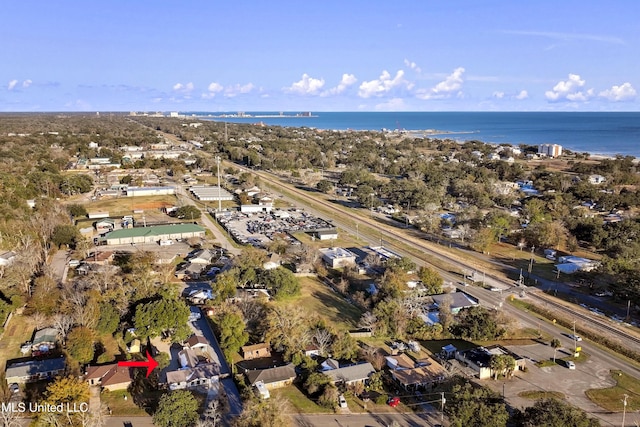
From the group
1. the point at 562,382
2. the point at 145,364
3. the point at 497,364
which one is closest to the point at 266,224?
the point at 145,364

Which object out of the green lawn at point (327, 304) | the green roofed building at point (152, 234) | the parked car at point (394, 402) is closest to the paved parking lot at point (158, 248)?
the green roofed building at point (152, 234)

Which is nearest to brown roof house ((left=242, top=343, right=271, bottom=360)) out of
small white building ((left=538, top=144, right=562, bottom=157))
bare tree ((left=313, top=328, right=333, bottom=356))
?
bare tree ((left=313, top=328, right=333, bottom=356))

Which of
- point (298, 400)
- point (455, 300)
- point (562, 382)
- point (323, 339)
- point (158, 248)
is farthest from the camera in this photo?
point (158, 248)

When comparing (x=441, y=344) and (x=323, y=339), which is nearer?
(x=323, y=339)

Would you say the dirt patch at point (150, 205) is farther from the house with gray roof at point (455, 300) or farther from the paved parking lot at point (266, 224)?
the house with gray roof at point (455, 300)

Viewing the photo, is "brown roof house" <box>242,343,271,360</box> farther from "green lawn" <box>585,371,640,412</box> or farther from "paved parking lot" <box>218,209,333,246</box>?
"paved parking lot" <box>218,209,333,246</box>

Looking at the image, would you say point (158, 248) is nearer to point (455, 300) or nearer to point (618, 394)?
point (455, 300)
